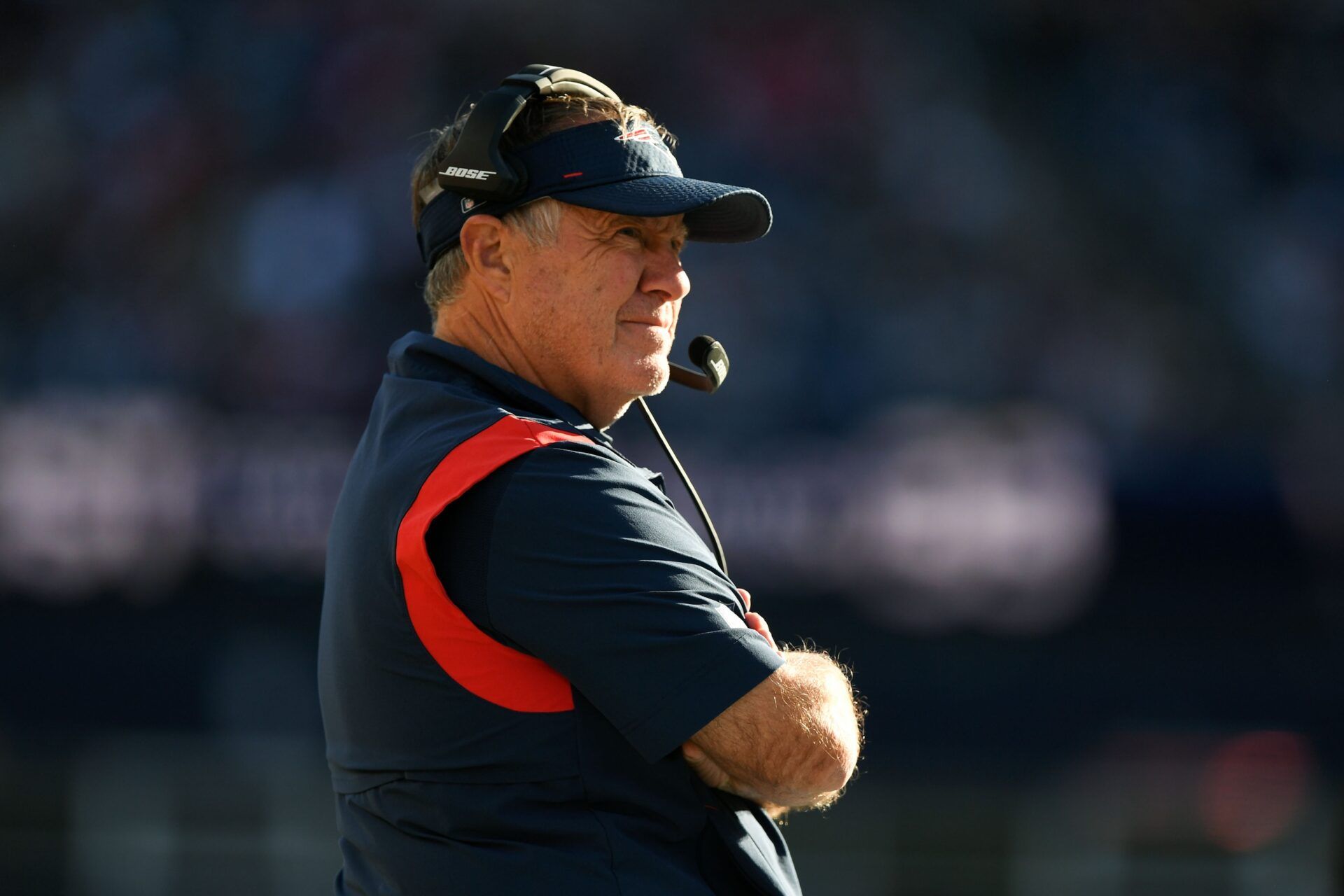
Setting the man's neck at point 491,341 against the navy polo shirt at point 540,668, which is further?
the man's neck at point 491,341

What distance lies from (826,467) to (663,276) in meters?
4.05

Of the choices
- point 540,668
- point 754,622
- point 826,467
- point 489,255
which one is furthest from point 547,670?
point 826,467

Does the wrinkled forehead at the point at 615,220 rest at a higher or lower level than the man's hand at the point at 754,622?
higher

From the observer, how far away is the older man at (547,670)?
4.61 ft

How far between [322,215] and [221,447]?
53.9 inches

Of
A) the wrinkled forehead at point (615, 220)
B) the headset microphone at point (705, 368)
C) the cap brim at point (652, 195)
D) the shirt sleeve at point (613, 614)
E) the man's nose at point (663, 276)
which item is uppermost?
the cap brim at point (652, 195)

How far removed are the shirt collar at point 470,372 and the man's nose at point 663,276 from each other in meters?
0.18

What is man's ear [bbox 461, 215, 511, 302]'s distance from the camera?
5.52 feet

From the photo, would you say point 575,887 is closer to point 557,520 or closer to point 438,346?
point 557,520

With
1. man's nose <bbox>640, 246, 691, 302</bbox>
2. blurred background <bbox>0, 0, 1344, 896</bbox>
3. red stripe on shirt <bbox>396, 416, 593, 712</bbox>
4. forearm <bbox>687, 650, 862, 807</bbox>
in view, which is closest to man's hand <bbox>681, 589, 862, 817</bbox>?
forearm <bbox>687, 650, 862, 807</bbox>

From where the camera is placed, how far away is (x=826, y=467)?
5.75 metres

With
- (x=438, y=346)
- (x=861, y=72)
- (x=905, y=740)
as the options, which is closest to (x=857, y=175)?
(x=861, y=72)

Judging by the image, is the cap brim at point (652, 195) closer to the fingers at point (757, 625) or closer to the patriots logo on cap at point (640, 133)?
the patriots logo on cap at point (640, 133)

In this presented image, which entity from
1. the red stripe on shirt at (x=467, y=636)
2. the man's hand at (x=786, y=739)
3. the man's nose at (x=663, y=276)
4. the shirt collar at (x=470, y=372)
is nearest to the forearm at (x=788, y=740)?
the man's hand at (x=786, y=739)
